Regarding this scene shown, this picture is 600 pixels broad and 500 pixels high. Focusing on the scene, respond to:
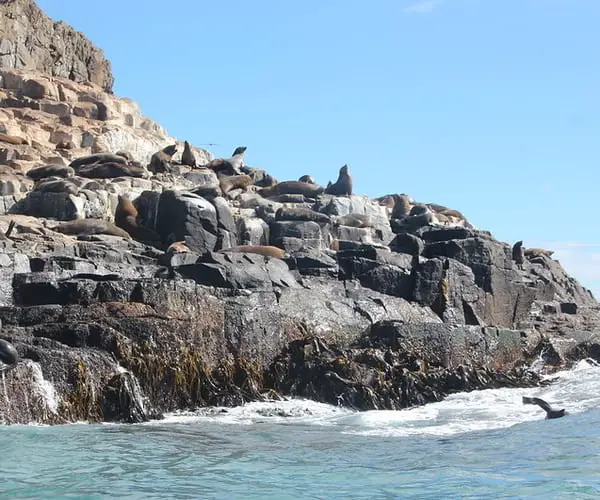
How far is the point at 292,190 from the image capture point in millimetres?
41406

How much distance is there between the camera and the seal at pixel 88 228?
27750 mm

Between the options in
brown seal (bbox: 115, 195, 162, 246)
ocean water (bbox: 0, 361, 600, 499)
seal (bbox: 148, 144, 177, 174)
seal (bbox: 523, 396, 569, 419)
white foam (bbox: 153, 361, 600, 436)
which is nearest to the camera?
ocean water (bbox: 0, 361, 600, 499)

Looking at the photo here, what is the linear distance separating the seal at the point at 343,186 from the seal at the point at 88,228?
15.0 m

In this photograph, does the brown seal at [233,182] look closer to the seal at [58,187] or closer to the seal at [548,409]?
the seal at [58,187]

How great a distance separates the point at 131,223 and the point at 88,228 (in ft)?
9.12

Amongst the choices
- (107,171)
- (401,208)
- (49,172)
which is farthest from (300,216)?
(401,208)

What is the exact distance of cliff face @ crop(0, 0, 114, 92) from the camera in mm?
50688

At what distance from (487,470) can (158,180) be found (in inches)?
1122

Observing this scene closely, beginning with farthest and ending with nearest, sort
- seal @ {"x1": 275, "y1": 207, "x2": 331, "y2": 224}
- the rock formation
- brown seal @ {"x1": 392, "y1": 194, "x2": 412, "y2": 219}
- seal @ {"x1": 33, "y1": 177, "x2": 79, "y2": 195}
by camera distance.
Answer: brown seal @ {"x1": 392, "y1": 194, "x2": 412, "y2": 219}, seal @ {"x1": 275, "y1": 207, "x2": 331, "y2": 224}, seal @ {"x1": 33, "y1": 177, "x2": 79, "y2": 195}, the rock formation

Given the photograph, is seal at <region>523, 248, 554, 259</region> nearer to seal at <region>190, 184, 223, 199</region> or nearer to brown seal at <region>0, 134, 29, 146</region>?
seal at <region>190, 184, 223, 199</region>

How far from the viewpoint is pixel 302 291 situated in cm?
2102

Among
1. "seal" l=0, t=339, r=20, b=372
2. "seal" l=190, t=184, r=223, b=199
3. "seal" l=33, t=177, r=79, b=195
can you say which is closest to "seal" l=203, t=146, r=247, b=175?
"seal" l=190, t=184, r=223, b=199

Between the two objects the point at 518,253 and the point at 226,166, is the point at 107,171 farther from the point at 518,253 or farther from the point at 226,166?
the point at 518,253

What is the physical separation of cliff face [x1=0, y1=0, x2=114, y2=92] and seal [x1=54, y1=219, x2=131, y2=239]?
25.0 meters
